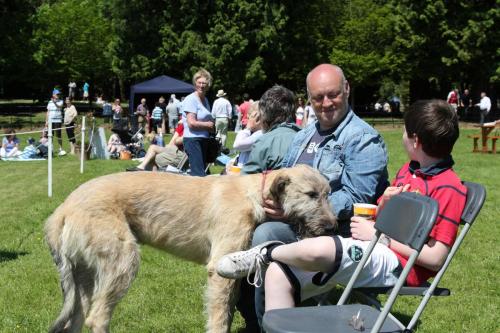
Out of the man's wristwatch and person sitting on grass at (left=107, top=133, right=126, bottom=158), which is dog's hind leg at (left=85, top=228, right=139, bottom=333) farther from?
person sitting on grass at (left=107, top=133, right=126, bottom=158)

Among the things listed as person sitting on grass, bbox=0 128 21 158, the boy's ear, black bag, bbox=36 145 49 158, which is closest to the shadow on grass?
the boy's ear

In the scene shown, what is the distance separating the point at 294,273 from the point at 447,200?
3.00 feet

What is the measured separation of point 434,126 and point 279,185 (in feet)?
3.42

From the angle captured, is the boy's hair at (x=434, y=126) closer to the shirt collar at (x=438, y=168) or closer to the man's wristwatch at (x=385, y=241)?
the shirt collar at (x=438, y=168)

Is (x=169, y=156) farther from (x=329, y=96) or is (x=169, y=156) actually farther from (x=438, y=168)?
(x=438, y=168)

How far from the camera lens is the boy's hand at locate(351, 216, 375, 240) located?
3.57 meters

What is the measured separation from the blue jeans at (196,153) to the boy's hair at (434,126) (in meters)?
6.80

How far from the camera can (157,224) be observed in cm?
427

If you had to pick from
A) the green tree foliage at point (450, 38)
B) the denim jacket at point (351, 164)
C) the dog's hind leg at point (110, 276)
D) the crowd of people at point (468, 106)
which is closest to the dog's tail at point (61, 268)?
the dog's hind leg at point (110, 276)

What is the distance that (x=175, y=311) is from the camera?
526cm

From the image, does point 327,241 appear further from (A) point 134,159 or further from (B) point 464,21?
(B) point 464,21

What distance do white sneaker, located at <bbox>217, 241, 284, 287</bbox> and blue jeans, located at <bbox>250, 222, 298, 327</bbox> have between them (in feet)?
0.63

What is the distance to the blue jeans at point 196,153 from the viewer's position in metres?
10.2

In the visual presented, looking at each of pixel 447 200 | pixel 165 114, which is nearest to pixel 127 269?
pixel 447 200
